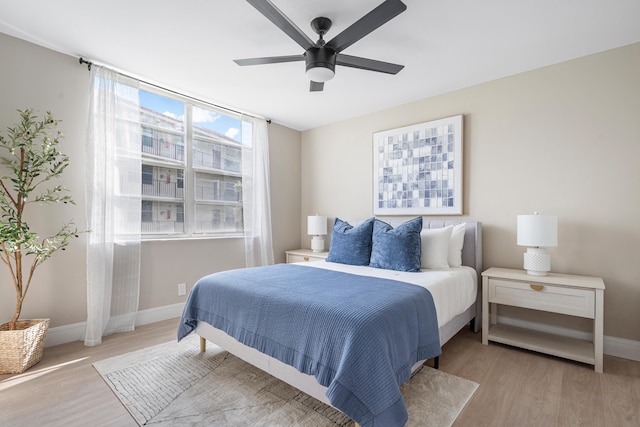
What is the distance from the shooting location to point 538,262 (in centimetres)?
249

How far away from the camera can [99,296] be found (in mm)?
2719

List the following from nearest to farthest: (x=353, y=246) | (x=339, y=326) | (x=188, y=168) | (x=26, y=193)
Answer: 1. (x=339, y=326)
2. (x=26, y=193)
3. (x=353, y=246)
4. (x=188, y=168)

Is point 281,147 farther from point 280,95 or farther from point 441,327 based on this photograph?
point 441,327

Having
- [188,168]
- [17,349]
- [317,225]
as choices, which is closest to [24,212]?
[17,349]

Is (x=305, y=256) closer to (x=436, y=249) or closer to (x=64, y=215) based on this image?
(x=436, y=249)

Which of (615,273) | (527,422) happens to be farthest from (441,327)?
(615,273)

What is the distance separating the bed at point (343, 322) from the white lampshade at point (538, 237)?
0.48 meters

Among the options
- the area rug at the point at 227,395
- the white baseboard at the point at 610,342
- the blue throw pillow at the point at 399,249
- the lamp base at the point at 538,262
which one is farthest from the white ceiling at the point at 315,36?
the area rug at the point at 227,395

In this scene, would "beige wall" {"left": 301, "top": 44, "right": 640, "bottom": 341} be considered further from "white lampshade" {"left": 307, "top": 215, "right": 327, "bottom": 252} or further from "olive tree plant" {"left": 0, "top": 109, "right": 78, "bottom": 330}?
"olive tree plant" {"left": 0, "top": 109, "right": 78, "bottom": 330}

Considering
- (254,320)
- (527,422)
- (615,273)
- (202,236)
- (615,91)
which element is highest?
(615,91)

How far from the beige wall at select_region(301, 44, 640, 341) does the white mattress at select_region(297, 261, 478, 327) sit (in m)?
0.58

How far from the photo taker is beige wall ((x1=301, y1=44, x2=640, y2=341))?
2.41m

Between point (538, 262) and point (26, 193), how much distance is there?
4.16 meters

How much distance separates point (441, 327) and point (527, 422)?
69 cm
